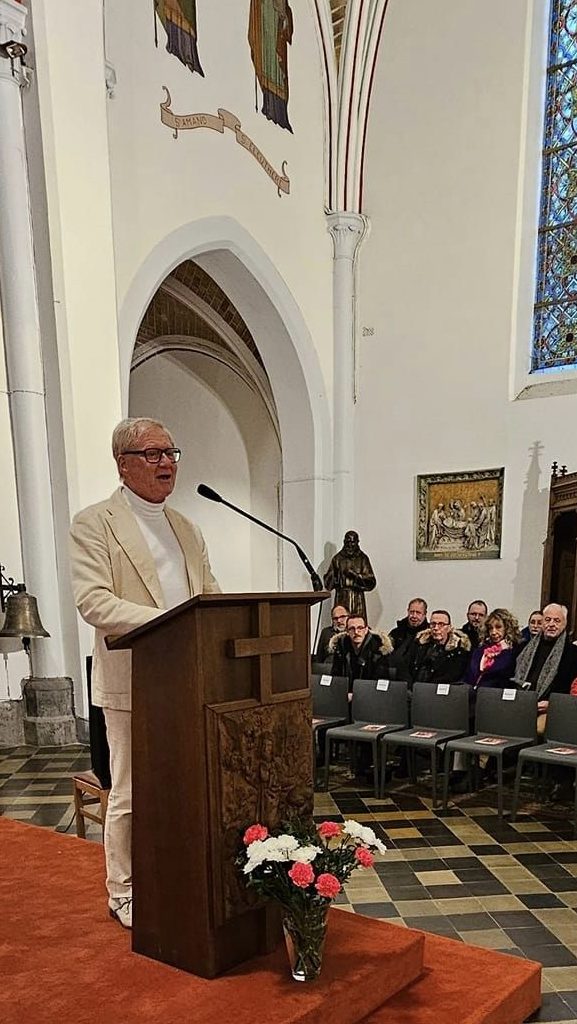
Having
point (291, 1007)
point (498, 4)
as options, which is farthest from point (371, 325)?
point (291, 1007)

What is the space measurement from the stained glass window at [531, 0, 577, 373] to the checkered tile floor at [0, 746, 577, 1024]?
19.6ft

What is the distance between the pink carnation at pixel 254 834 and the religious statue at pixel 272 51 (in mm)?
9311

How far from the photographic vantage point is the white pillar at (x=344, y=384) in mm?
10906

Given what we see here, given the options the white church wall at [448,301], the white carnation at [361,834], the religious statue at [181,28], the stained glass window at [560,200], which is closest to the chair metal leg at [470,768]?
the white carnation at [361,834]

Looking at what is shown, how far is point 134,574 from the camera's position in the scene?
2635 millimetres

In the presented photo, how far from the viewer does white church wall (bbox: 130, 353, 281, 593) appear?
14477 mm

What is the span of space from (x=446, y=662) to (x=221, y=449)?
9073 mm

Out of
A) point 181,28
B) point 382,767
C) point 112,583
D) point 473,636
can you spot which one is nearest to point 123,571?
point 112,583

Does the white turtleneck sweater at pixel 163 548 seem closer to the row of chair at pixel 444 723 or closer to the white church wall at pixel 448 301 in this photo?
the row of chair at pixel 444 723

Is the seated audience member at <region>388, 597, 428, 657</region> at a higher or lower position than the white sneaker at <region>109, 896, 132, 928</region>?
lower

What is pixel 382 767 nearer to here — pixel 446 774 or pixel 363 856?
pixel 446 774

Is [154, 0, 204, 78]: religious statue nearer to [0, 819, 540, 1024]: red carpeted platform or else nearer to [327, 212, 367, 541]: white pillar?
[327, 212, 367, 541]: white pillar

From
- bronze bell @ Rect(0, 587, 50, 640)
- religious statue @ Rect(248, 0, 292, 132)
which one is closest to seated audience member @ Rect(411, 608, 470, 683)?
bronze bell @ Rect(0, 587, 50, 640)

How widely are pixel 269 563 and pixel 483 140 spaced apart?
295 inches
